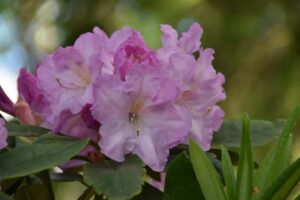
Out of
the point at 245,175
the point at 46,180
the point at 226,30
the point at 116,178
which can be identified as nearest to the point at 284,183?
the point at 245,175

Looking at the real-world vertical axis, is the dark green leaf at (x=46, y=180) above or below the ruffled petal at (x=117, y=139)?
below

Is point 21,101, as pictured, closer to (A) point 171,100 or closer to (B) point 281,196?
(A) point 171,100

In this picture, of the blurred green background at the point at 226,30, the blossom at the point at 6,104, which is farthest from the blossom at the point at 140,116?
the blurred green background at the point at 226,30

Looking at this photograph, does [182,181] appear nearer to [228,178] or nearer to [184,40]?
[228,178]

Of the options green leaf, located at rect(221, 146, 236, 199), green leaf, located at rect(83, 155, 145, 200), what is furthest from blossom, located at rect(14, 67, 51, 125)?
green leaf, located at rect(221, 146, 236, 199)

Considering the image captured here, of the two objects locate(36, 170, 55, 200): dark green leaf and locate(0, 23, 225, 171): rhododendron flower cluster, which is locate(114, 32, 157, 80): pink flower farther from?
locate(36, 170, 55, 200): dark green leaf

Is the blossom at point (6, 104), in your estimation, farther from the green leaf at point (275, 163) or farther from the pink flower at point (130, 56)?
the green leaf at point (275, 163)

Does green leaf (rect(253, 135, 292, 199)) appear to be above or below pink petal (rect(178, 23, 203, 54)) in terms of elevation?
below

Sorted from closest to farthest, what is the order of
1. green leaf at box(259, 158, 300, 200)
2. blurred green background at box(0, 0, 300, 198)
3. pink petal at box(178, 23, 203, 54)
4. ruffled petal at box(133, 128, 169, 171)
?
green leaf at box(259, 158, 300, 200) → ruffled petal at box(133, 128, 169, 171) → pink petal at box(178, 23, 203, 54) → blurred green background at box(0, 0, 300, 198)
